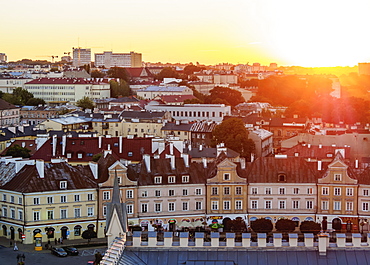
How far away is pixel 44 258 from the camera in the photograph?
159ft

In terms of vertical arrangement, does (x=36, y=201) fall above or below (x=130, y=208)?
above

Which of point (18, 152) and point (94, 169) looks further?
point (18, 152)

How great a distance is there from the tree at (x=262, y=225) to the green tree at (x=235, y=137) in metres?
31.2

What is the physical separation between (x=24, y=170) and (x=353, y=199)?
892 inches

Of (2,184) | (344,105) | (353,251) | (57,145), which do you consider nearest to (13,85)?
(344,105)

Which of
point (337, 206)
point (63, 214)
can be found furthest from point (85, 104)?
point (337, 206)

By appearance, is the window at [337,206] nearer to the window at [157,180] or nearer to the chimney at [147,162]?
the window at [157,180]

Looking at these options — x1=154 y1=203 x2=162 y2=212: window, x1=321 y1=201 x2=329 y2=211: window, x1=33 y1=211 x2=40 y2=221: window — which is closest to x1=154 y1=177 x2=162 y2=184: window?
x1=154 y1=203 x2=162 y2=212: window

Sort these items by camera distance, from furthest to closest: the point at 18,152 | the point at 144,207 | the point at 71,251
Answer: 1. the point at 18,152
2. the point at 144,207
3. the point at 71,251

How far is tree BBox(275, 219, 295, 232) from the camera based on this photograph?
5259 centimetres

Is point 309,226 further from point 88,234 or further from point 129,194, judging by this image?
point 88,234

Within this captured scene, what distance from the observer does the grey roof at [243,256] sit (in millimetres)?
24500

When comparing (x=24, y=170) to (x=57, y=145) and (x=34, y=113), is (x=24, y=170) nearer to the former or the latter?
(x=57, y=145)

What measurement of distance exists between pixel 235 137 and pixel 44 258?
41.8 m
